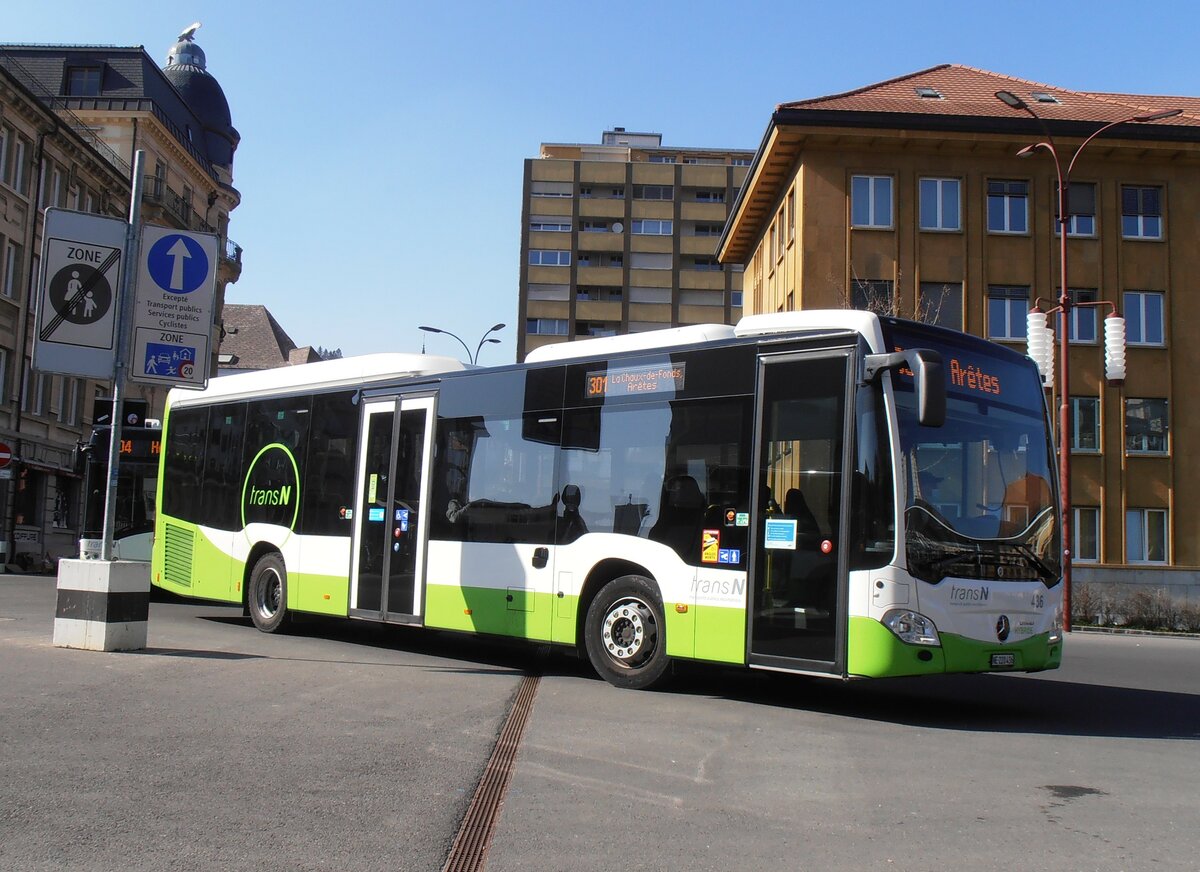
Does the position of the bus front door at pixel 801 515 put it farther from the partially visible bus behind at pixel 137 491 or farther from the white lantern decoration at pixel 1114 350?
the partially visible bus behind at pixel 137 491

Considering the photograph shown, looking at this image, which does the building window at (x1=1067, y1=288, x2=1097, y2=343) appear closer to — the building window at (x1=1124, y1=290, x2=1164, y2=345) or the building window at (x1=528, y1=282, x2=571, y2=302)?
the building window at (x1=1124, y1=290, x2=1164, y2=345)

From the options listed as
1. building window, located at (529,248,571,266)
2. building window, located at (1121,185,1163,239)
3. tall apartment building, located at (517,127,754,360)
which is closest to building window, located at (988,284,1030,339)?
building window, located at (1121,185,1163,239)

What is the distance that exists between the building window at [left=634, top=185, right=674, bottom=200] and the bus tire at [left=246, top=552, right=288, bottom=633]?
78.9 metres

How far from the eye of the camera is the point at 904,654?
868 cm

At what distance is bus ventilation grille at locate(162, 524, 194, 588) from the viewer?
16.6m

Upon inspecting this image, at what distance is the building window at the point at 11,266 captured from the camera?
1548 inches

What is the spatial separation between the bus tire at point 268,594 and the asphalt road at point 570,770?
8.77ft

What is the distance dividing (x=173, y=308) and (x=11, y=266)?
3142 centimetres

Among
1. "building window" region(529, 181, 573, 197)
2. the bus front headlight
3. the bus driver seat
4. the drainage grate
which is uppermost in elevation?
"building window" region(529, 181, 573, 197)

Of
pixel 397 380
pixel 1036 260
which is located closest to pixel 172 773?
pixel 397 380

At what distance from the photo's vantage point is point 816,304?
3650 cm

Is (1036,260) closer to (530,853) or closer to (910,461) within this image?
(910,461)

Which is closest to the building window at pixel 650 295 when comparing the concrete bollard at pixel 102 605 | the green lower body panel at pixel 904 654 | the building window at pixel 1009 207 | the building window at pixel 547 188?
the building window at pixel 547 188

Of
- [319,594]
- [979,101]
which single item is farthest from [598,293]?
[319,594]
